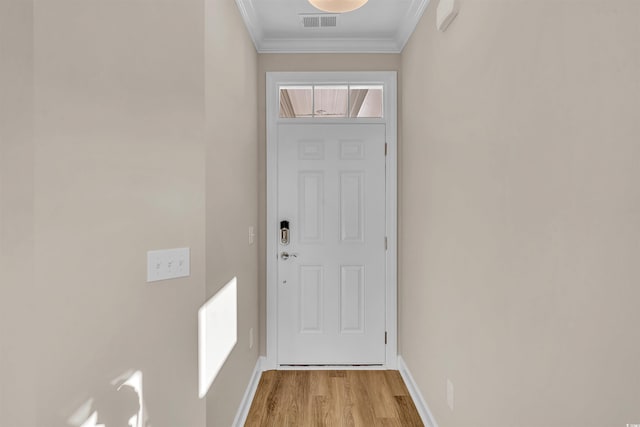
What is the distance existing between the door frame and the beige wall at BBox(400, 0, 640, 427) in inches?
35.0

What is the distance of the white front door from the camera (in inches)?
114

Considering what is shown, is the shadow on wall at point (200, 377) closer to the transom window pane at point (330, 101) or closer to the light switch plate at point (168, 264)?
the light switch plate at point (168, 264)

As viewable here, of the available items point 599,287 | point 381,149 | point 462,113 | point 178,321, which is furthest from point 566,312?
point 381,149

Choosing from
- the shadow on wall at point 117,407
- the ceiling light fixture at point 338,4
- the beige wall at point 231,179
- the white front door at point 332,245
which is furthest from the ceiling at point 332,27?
the shadow on wall at point 117,407

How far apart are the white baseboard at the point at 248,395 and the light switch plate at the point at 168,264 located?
43.3 inches

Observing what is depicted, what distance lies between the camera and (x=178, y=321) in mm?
1451

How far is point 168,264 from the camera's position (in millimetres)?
1403

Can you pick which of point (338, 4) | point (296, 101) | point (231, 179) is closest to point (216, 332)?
point (231, 179)

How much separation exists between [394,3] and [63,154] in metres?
2.16

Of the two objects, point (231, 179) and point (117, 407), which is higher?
point (231, 179)

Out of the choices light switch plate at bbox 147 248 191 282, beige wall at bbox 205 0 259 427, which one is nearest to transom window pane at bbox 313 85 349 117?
beige wall at bbox 205 0 259 427

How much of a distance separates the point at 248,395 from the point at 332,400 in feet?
1.86

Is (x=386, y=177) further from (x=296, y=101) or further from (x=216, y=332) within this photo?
(x=216, y=332)

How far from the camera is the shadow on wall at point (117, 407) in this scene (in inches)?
46.0
